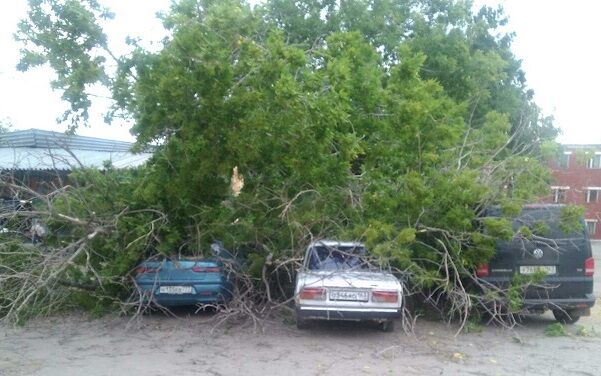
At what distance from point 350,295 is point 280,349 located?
49.7 inches

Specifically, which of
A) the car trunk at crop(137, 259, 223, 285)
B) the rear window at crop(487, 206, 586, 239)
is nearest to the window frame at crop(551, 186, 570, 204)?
the rear window at crop(487, 206, 586, 239)

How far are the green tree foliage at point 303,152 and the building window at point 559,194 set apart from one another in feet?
2.56

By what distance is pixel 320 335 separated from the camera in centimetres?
941

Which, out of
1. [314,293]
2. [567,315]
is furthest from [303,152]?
[567,315]

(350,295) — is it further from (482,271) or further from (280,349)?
(482,271)

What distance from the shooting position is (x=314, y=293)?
9.07 metres

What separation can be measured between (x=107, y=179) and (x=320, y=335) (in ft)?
15.0

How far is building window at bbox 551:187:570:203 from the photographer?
1162 centimetres

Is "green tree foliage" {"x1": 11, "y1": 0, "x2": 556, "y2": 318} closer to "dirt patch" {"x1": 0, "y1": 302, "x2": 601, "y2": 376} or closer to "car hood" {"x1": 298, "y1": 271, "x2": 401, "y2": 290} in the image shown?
"car hood" {"x1": 298, "y1": 271, "x2": 401, "y2": 290}

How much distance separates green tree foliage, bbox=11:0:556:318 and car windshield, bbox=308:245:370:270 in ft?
0.87

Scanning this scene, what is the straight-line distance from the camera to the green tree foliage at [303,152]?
8.88m

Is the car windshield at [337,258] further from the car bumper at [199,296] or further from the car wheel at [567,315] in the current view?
the car wheel at [567,315]

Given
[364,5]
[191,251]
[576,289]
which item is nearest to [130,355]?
[191,251]

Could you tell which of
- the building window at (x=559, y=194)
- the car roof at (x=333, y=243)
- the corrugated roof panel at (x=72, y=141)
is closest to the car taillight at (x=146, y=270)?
the car roof at (x=333, y=243)
